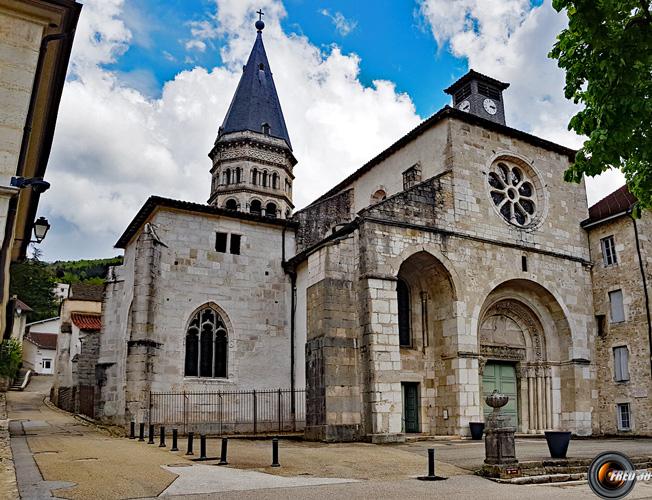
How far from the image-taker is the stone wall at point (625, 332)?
67.9 ft

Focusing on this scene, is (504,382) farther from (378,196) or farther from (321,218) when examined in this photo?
(321,218)

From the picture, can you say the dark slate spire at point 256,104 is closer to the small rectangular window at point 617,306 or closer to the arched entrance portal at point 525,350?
the arched entrance portal at point 525,350

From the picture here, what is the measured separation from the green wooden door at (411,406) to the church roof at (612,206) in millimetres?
9867

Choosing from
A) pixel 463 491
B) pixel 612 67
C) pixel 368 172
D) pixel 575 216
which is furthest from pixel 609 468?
pixel 368 172

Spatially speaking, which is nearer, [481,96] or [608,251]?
[608,251]

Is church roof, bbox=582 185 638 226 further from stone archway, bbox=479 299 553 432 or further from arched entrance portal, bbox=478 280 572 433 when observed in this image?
stone archway, bbox=479 299 553 432

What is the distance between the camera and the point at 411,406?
65.5 feet

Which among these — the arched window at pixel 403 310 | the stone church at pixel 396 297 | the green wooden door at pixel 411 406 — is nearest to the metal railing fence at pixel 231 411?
the stone church at pixel 396 297

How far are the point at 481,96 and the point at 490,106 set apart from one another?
1.87 ft

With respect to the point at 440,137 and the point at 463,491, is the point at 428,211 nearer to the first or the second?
the point at 440,137

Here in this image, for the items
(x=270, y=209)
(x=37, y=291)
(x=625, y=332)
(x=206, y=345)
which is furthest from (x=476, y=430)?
(x=37, y=291)

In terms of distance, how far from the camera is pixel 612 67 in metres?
8.97

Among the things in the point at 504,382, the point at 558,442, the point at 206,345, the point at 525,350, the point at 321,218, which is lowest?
the point at 558,442

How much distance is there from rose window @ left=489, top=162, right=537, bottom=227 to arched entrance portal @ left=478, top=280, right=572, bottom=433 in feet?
8.48
